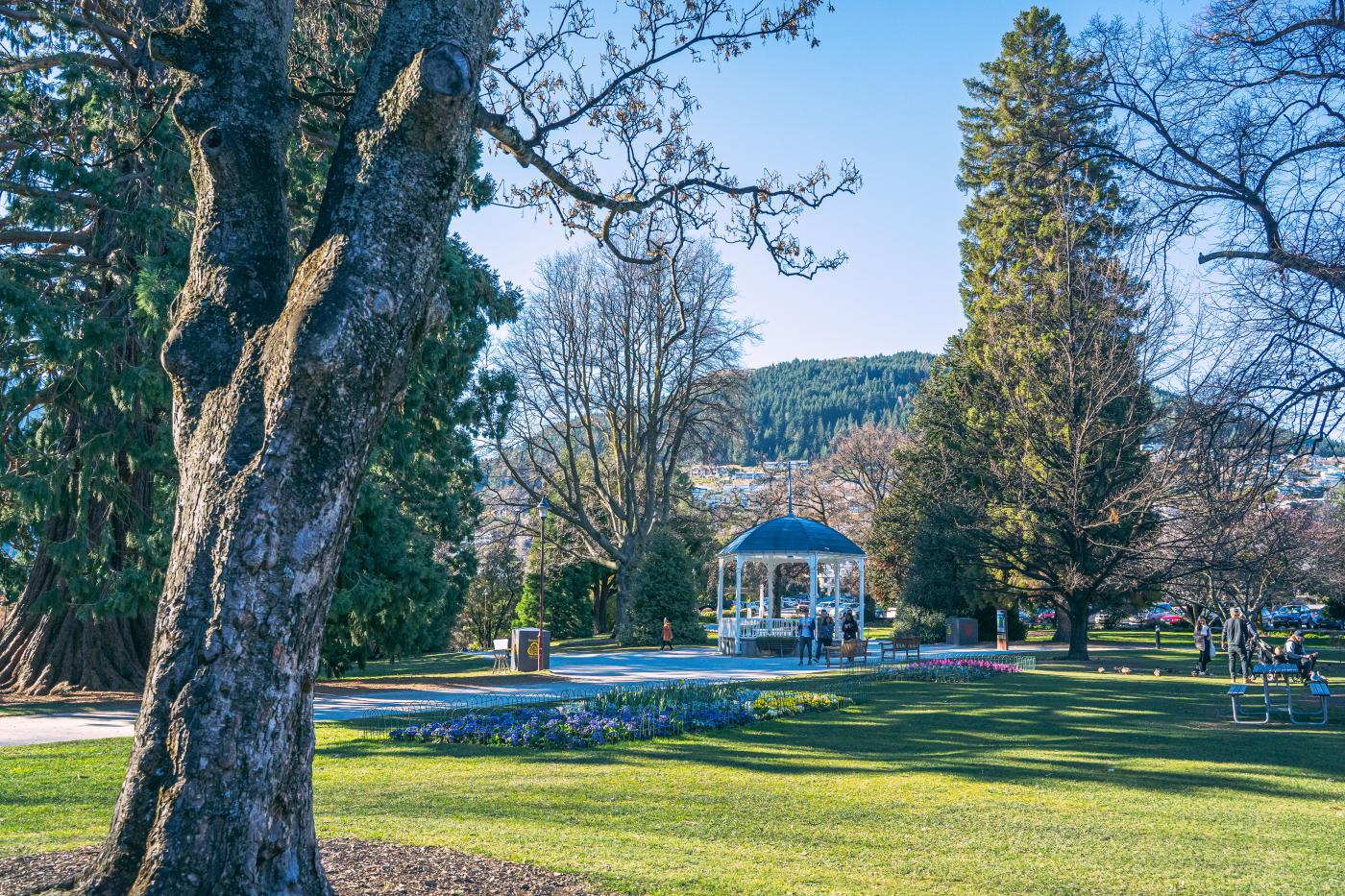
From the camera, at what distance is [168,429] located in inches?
649

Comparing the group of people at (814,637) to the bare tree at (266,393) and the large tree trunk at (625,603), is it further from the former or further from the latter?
the bare tree at (266,393)

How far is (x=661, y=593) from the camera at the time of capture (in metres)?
32.3

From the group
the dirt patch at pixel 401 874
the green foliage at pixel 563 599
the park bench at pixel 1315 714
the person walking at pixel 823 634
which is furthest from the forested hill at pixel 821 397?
the dirt patch at pixel 401 874

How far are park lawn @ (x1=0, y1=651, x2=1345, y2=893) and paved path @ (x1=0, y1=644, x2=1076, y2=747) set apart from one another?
1.67 m

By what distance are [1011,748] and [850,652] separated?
14327 millimetres

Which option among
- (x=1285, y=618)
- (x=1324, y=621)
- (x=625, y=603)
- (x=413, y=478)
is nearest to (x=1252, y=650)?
(x=413, y=478)

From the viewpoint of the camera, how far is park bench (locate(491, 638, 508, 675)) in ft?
75.4

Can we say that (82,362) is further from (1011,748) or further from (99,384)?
(1011,748)

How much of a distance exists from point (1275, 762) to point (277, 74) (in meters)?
10.6

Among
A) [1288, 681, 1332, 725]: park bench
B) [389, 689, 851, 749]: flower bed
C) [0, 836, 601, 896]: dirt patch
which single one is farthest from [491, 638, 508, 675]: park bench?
[0, 836, 601, 896]: dirt patch

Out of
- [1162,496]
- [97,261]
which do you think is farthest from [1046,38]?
[97,261]

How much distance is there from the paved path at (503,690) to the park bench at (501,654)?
4.03 feet

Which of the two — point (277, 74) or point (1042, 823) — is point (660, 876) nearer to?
point (1042, 823)

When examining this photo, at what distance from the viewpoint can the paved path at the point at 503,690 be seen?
12727mm
